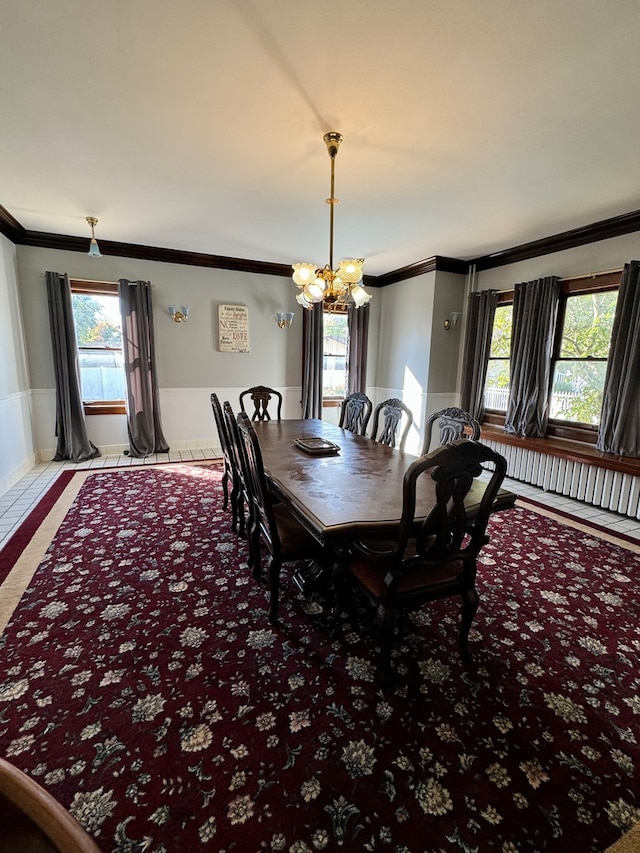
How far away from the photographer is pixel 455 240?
4301 millimetres

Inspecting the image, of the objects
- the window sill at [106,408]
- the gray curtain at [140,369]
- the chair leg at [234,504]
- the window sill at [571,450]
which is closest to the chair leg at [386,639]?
the chair leg at [234,504]

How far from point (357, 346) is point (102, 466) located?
3916 mm

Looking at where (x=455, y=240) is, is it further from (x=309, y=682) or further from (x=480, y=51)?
(x=309, y=682)

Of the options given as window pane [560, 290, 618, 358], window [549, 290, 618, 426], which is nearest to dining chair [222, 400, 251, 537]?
window [549, 290, 618, 426]

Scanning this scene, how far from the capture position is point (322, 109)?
2084 mm

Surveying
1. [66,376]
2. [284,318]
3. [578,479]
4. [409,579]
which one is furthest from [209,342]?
[578,479]

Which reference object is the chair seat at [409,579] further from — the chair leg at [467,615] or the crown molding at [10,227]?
the crown molding at [10,227]

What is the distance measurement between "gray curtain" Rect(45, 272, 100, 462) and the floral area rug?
276 centimetres

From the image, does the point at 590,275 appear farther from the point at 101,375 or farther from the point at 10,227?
the point at 10,227

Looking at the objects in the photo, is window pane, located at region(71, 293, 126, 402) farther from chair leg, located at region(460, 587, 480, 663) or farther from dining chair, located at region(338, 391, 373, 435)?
chair leg, located at region(460, 587, 480, 663)

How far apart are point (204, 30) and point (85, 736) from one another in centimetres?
279

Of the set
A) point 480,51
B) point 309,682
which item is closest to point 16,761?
point 309,682

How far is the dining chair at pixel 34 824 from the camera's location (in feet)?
1.47

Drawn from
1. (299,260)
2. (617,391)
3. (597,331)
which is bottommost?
(617,391)
